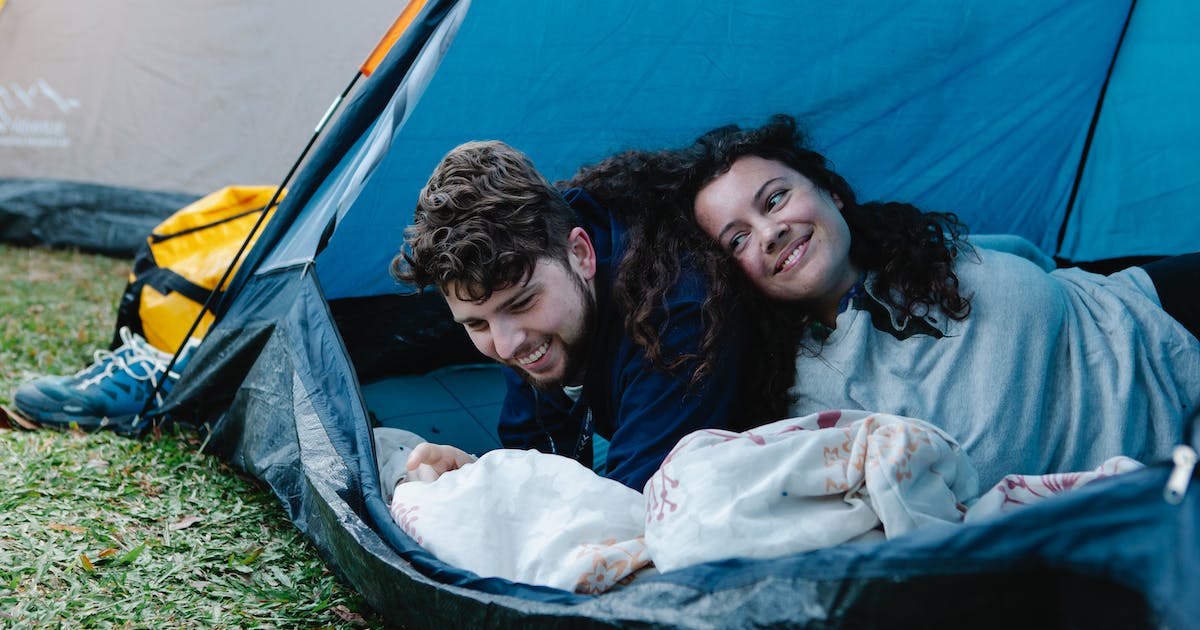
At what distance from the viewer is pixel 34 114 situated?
14.1 feet

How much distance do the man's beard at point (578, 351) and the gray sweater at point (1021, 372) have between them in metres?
0.33

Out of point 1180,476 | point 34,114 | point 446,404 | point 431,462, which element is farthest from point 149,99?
point 1180,476

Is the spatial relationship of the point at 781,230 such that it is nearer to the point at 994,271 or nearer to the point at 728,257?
the point at 728,257

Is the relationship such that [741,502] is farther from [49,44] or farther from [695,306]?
[49,44]

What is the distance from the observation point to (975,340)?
4.98ft

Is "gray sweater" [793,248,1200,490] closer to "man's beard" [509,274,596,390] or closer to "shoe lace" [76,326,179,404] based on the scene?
"man's beard" [509,274,596,390]

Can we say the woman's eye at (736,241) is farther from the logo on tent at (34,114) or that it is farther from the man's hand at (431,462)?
the logo on tent at (34,114)

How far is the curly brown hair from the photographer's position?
1.36 metres

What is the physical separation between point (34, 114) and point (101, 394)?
271 cm

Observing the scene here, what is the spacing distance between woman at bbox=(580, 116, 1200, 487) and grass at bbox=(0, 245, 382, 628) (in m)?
0.72

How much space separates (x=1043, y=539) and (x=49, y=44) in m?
4.49

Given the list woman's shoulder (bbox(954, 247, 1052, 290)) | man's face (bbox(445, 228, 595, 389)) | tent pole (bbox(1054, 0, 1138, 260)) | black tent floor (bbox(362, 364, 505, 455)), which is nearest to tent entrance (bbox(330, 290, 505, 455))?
A: black tent floor (bbox(362, 364, 505, 455))

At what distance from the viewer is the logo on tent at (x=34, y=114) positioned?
13.9ft

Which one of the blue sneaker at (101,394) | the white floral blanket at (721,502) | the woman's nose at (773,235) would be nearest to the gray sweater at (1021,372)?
the woman's nose at (773,235)
